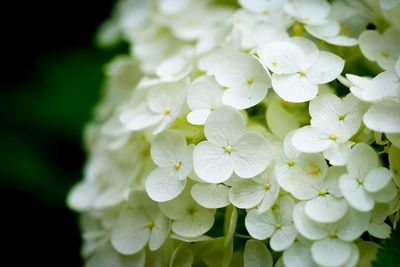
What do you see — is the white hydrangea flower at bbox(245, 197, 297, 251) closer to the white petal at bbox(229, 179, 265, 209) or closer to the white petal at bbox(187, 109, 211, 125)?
the white petal at bbox(229, 179, 265, 209)

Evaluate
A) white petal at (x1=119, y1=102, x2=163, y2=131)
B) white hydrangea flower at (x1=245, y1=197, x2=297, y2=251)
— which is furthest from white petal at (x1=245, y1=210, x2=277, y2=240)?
white petal at (x1=119, y1=102, x2=163, y2=131)

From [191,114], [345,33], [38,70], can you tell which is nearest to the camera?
[191,114]

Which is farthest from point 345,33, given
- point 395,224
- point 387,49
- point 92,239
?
point 92,239

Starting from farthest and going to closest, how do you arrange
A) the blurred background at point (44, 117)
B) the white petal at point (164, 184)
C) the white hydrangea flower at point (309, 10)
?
the blurred background at point (44, 117)
the white hydrangea flower at point (309, 10)
the white petal at point (164, 184)

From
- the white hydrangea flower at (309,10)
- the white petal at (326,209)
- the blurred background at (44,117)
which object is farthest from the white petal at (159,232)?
the blurred background at (44,117)

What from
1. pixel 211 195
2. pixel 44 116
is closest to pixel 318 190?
pixel 211 195

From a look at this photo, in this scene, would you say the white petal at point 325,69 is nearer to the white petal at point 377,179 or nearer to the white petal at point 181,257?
the white petal at point 377,179

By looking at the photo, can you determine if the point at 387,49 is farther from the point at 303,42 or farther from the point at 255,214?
the point at 255,214
